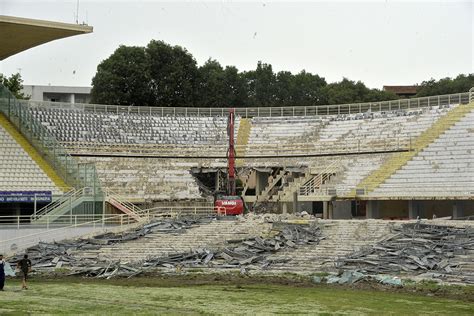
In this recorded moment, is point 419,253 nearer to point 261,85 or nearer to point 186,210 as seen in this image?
point 186,210

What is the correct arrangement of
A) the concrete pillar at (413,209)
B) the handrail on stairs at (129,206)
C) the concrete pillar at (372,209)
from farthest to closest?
the concrete pillar at (372,209), the concrete pillar at (413,209), the handrail on stairs at (129,206)

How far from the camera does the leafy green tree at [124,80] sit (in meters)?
75.5

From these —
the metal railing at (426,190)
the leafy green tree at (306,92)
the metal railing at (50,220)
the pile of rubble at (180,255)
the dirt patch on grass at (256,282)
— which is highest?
the leafy green tree at (306,92)

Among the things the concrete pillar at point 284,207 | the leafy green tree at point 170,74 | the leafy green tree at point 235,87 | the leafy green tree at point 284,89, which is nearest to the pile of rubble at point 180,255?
the concrete pillar at point 284,207

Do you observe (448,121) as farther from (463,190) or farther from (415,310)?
(415,310)

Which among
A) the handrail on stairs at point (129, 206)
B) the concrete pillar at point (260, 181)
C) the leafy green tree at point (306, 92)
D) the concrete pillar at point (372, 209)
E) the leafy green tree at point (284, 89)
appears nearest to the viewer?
the handrail on stairs at point (129, 206)

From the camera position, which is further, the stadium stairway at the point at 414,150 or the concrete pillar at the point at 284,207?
the concrete pillar at the point at 284,207

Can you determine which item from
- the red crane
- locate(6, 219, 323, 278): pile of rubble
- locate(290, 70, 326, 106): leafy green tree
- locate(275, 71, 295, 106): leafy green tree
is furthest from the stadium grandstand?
locate(275, 71, 295, 106): leafy green tree

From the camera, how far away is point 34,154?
4744cm

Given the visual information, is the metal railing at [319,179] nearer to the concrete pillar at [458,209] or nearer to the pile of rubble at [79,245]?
the concrete pillar at [458,209]

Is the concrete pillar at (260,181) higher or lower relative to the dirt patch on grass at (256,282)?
higher

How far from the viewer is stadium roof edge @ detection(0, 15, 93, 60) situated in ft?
145

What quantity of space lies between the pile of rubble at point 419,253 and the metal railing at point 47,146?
16.3 metres

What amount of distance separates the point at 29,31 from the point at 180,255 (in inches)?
688
